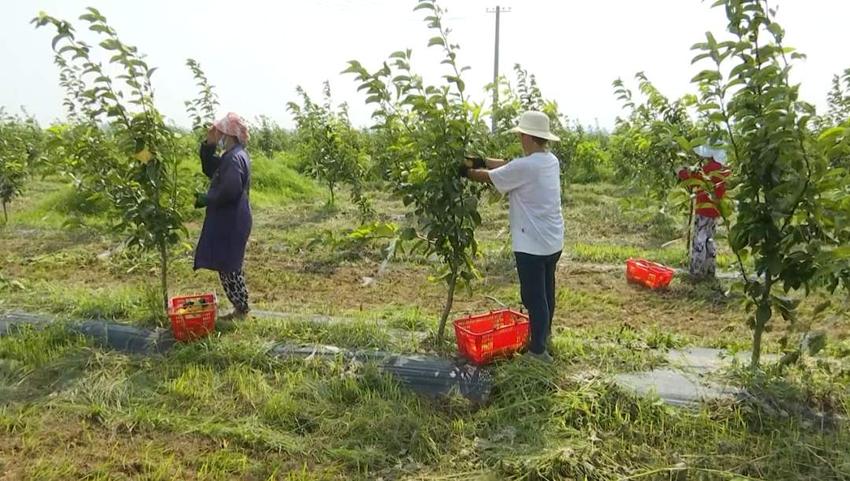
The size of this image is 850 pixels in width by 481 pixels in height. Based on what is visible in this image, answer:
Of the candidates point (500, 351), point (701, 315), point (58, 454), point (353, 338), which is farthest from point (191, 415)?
point (701, 315)

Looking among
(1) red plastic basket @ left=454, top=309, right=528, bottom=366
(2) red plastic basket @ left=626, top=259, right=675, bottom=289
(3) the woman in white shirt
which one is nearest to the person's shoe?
(3) the woman in white shirt

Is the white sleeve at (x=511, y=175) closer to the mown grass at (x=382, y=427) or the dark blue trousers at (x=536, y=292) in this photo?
the dark blue trousers at (x=536, y=292)

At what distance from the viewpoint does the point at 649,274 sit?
618 centimetres

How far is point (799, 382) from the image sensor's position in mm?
3475

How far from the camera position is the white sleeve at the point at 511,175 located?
12.0 feet

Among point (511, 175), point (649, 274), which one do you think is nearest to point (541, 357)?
point (511, 175)

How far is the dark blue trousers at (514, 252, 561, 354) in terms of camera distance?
3855 millimetres

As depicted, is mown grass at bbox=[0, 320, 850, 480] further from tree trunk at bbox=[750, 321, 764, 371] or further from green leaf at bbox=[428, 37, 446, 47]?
green leaf at bbox=[428, 37, 446, 47]

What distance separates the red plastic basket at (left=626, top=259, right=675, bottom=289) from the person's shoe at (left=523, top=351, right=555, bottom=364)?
8.65 feet

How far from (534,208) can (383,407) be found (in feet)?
4.78

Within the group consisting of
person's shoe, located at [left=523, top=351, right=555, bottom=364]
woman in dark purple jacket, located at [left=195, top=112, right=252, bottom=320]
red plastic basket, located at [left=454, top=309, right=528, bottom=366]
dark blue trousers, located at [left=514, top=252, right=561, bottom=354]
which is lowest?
person's shoe, located at [left=523, top=351, right=555, bottom=364]

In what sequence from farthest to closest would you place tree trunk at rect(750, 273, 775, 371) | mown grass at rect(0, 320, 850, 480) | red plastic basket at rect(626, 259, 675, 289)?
red plastic basket at rect(626, 259, 675, 289) → tree trunk at rect(750, 273, 775, 371) → mown grass at rect(0, 320, 850, 480)

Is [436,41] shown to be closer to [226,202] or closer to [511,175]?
[511,175]

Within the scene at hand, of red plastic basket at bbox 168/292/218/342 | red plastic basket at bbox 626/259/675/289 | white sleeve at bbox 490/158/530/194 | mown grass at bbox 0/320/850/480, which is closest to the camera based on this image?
mown grass at bbox 0/320/850/480
